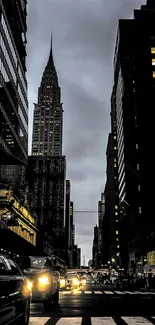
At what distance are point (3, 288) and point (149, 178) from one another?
9428 centimetres

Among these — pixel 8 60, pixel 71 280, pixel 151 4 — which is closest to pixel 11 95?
pixel 8 60

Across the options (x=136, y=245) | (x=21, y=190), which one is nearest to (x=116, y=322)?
(x=21, y=190)

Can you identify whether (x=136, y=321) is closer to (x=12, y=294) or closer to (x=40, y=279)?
(x=40, y=279)

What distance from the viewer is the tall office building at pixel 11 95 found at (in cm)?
5684

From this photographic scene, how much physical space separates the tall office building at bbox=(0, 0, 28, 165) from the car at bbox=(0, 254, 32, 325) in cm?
4749

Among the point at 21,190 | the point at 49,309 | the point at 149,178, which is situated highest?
the point at 149,178

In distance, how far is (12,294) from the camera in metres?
6.29

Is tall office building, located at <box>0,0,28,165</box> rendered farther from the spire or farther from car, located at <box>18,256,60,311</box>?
the spire

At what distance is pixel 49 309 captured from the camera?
42.4ft

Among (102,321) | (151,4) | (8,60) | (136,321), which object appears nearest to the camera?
(136,321)

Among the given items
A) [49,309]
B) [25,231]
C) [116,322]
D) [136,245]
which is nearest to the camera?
[116,322]

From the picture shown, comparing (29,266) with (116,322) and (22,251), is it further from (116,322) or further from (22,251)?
(22,251)

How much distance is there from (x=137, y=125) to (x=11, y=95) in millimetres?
54555

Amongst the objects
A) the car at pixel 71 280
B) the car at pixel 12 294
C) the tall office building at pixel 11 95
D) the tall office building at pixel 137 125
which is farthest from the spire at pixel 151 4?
the car at pixel 12 294
